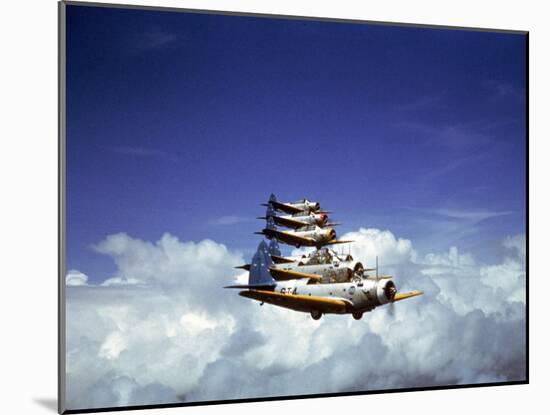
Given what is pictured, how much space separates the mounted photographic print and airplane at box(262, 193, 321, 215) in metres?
0.02

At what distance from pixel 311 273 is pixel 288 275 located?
0.23 metres

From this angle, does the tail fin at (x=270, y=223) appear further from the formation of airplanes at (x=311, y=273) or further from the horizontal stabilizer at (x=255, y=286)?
the horizontal stabilizer at (x=255, y=286)

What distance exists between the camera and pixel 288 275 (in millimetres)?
8367

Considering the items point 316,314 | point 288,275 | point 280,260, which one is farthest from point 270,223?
point 316,314

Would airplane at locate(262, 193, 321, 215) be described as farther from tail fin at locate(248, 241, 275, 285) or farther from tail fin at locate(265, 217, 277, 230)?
tail fin at locate(248, 241, 275, 285)

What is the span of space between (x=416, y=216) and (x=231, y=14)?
2.60 metres

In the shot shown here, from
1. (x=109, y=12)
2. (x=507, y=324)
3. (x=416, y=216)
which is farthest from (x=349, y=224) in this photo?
(x=109, y=12)

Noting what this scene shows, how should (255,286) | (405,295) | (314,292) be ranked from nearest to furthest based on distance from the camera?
(255,286) → (314,292) → (405,295)

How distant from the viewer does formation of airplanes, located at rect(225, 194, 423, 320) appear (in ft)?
27.0

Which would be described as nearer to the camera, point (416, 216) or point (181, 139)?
point (181, 139)

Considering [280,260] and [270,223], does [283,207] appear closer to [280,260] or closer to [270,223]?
[270,223]

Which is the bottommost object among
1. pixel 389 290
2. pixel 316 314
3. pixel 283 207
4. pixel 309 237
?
pixel 316 314

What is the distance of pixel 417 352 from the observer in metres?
8.59

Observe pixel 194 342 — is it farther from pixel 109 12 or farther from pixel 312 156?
pixel 109 12
